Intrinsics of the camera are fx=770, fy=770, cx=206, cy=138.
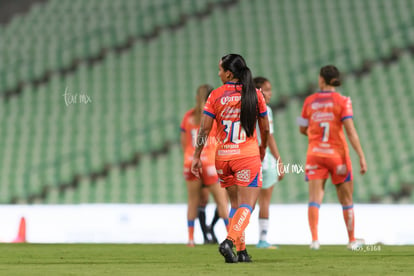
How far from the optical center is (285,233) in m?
10.5

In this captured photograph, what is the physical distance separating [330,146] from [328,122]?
0.86 feet

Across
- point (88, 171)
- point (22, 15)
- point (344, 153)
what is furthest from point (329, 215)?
point (22, 15)

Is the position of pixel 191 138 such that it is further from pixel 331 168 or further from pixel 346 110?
pixel 346 110

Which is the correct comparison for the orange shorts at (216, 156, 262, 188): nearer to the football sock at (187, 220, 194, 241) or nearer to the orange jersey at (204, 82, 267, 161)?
the orange jersey at (204, 82, 267, 161)

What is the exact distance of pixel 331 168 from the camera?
836 centimetres

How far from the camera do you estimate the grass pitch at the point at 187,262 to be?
549cm

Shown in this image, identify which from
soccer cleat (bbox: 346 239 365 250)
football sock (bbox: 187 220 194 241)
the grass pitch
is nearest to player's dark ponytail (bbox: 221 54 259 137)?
the grass pitch

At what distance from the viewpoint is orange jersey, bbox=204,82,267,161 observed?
623 centimetres

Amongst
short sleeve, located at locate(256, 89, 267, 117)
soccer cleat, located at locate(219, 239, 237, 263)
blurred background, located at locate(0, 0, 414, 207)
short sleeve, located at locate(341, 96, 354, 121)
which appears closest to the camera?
soccer cleat, located at locate(219, 239, 237, 263)

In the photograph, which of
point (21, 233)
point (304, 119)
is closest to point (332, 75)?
point (304, 119)

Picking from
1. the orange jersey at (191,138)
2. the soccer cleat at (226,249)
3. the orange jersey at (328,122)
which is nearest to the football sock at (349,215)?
the orange jersey at (328,122)

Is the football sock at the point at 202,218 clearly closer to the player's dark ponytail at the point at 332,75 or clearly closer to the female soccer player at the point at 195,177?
the female soccer player at the point at 195,177

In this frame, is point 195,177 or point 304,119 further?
point 195,177

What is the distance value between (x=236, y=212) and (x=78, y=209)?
502 cm
